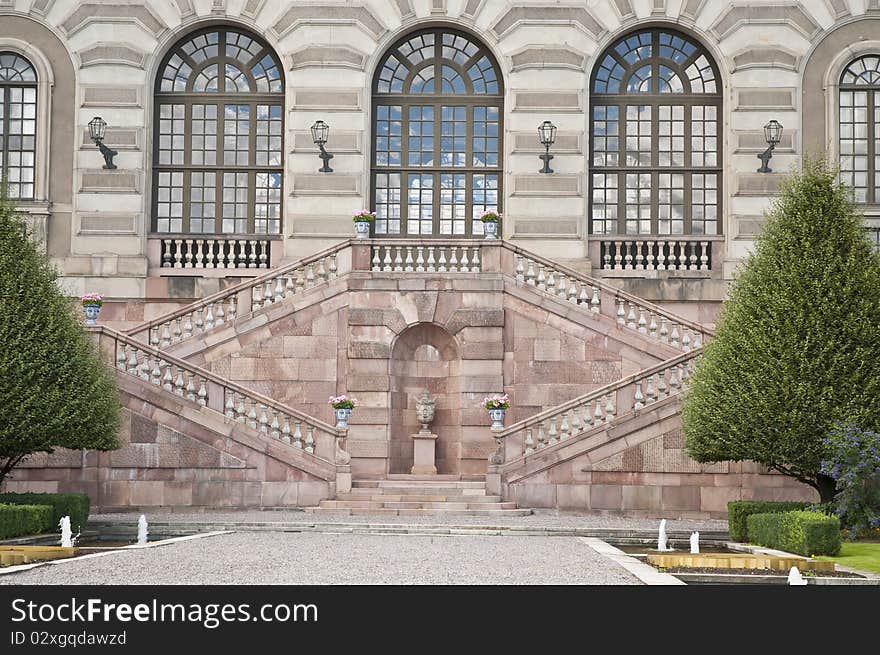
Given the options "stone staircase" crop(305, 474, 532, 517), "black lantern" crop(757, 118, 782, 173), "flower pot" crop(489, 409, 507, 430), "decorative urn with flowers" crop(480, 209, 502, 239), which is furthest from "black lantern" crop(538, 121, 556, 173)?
"stone staircase" crop(305, 474, 532, 517)

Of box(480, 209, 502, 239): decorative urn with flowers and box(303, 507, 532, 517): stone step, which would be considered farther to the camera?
box(480, 209, 502, 239): decorative urn with flowers

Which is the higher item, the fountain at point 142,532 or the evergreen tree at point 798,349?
the evergreen tree at point 798,349

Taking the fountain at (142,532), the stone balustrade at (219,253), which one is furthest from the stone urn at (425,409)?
the fountain at (142,532)

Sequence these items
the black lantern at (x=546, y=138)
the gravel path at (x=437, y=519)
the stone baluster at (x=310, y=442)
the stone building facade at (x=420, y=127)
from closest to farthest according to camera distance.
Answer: the gravel path at (x=437, y=519)
the stone baluster at (x=310, y=442)
the black lantern at (x=546, y=138)
the stone building facade at (x=420, y=127)

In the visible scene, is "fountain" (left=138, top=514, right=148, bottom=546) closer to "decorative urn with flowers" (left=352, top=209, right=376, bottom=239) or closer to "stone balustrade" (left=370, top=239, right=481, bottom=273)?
"stone balustrade" (left=370, top=239, right=481, bottom=273)

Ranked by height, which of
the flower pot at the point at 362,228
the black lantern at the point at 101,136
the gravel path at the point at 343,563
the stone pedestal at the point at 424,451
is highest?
the black lantern at the point at 101,136

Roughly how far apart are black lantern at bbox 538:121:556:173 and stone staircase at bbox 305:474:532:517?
439 inches

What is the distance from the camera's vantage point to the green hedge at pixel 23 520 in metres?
25.5

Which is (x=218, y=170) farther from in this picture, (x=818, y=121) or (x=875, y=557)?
(x=875, y=557)

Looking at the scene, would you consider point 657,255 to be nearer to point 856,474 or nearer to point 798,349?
point 798,349

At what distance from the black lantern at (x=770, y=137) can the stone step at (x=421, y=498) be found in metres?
14.5

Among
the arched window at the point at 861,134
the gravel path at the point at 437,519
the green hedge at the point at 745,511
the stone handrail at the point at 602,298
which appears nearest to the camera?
the green hedge at the point at 745,511

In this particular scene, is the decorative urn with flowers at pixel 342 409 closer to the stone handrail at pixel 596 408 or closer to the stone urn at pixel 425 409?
the stone urn at pixel 425 409

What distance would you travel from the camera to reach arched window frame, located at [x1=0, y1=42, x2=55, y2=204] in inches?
1635
